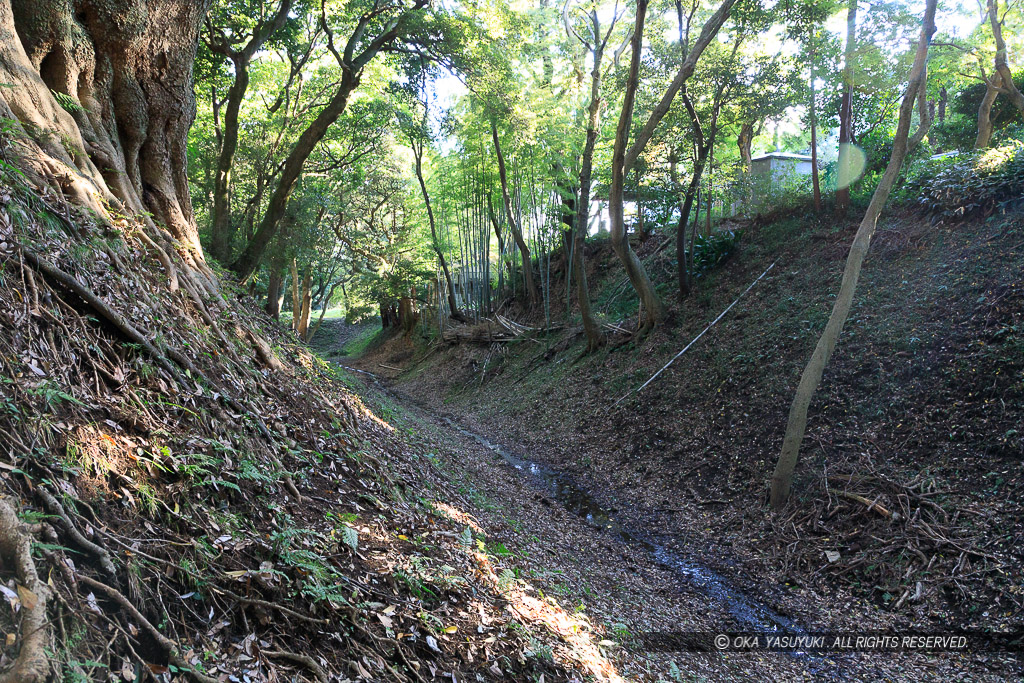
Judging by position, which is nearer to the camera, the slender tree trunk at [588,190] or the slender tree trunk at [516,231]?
the slender tree trunk at [588,190]

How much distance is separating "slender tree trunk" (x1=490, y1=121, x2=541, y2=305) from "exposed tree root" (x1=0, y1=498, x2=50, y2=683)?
13.9 metres

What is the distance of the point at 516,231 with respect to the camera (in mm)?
17234

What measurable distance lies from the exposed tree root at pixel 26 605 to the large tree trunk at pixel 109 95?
3.25 meters

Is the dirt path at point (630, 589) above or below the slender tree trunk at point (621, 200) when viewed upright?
below

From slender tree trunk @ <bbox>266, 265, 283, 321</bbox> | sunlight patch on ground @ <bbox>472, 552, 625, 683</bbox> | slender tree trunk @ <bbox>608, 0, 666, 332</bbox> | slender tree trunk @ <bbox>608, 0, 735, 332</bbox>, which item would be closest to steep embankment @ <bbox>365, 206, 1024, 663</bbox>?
slender tree trunk @ <bbox>608, 0, 666, 332</bbox>

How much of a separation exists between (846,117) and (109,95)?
39.9ft

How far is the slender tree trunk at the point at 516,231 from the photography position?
1609 cm

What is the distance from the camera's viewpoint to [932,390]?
7.23 metres

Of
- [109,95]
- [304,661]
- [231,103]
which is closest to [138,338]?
[304,661]

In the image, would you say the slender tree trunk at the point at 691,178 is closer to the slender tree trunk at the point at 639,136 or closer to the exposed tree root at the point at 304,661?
the slender tree trunk at the point at 639,136

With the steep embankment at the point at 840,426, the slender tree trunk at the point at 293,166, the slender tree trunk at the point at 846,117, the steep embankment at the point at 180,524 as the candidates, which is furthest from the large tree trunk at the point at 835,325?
the slender tree trunk at the point at 293,166

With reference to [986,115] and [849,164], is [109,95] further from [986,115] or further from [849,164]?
[986,115]

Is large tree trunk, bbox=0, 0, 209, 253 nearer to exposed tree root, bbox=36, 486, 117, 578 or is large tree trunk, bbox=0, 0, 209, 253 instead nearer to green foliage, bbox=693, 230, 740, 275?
exposed tree root, bbox=36, 486, 117, 578

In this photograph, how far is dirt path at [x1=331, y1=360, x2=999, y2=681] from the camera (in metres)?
4.55
